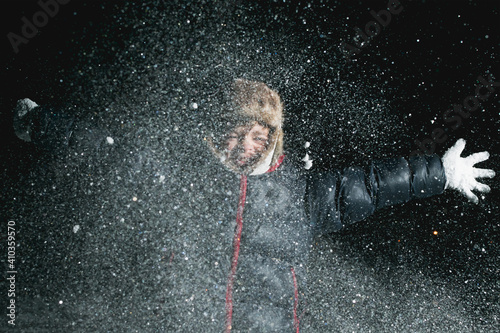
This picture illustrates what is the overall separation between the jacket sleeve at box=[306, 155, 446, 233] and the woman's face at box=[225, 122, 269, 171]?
0.85 feet

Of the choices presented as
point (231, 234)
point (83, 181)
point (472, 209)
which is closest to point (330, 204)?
point (231, 234)

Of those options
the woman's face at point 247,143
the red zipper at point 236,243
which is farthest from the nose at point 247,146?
the red zipper at point 236,243

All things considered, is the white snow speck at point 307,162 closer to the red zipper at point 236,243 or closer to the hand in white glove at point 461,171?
the red zipper at point 236,243

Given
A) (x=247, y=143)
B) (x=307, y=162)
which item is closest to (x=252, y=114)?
(x=247, y=143)

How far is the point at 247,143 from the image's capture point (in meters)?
1.03

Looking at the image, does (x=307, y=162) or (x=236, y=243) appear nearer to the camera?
(x=236, y=243)

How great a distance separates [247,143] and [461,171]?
0.88 metres

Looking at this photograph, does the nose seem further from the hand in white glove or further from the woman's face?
the hand in white glove

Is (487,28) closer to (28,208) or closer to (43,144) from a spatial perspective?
(43,144)

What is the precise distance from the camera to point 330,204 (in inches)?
41.9

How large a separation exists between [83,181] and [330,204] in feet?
3.49

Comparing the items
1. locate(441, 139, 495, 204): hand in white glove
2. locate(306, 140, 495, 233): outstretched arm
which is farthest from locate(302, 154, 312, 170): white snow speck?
locate(441, 139, 495, 204): hand in white glove

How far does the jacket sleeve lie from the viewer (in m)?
1.03

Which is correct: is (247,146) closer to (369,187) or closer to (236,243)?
(236,243)
